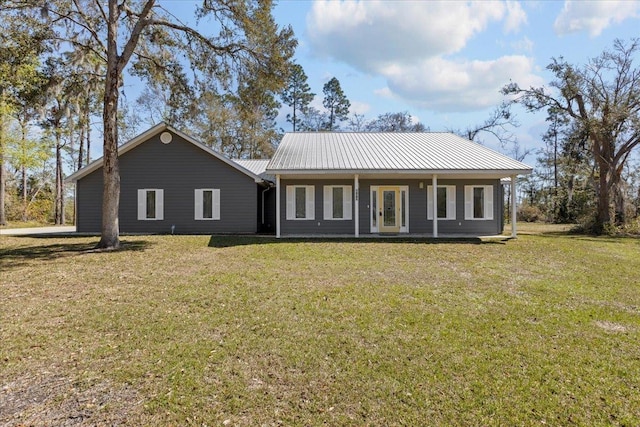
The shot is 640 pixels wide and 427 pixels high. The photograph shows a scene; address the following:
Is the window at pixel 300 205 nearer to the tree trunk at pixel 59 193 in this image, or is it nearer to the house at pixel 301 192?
the house at pixel 301 192

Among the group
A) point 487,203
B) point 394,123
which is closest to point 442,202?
point 487,203

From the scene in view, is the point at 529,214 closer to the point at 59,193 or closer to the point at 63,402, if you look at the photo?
the point at 63,402

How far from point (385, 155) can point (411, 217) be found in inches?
106

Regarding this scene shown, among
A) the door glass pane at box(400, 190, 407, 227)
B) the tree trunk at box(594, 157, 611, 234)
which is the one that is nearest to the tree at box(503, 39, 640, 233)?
the tree trunk at box(594, 157, 611, 234)

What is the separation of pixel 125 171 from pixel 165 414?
47.7 feet

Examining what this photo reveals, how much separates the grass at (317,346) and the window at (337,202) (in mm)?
→ 6414

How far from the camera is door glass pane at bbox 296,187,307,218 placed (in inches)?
557

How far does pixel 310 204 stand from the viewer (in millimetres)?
14125

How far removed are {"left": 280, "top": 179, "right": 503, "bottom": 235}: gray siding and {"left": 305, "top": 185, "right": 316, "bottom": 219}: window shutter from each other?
0.40 ft

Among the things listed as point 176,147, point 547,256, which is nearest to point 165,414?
point 547,256

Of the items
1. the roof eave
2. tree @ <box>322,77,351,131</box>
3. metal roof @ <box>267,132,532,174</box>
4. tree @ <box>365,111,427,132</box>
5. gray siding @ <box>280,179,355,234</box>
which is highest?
tree @ <box>322,77,351,131</box>

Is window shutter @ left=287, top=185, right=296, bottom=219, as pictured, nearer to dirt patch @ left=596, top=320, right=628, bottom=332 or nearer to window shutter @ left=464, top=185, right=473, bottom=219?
window shutter @ left=464, top=185, right=473, bottom=219

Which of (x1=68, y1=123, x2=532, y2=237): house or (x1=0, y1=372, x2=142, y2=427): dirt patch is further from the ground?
(x1=68, y1=123, x2=532, y2=237): house

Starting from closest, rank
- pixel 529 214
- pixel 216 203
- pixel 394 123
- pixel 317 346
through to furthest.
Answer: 1. pixel 317 346
2. pixel 216 203
3. pixel 529 214
4. pixel 394 123
